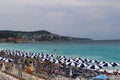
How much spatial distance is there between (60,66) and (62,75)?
386 cm

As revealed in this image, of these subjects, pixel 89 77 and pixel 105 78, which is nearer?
pixel 105 78

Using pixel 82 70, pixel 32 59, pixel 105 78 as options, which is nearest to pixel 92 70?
pixel 82 70

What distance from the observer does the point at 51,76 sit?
116 feet

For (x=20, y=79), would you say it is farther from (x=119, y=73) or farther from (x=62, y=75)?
(x=119, y=73)

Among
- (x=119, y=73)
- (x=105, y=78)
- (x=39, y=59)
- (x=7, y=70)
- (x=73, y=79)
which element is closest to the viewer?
(x=105, y=78)

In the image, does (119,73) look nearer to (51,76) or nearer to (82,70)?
(82,70)

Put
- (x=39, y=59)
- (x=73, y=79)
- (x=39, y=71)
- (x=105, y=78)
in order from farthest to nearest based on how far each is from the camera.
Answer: (x=39, y=59)
(x=39, y=71)
(x=73, y=79)
(x=105, y=78)

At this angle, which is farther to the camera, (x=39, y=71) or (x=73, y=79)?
(x=39, y=71)

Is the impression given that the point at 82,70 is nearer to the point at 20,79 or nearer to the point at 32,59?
the point at 20,79

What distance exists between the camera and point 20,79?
32562 mm

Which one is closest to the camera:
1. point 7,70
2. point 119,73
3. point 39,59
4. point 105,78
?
point 105,78

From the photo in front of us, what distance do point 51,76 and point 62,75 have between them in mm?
1154

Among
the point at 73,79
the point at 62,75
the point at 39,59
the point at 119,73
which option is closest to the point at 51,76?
the point at 62,75

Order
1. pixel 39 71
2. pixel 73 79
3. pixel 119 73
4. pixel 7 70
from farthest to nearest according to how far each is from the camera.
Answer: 1. pixel 7 70
2. pixel 39 71
3. pixel 119 73
4. pixel 73 79
